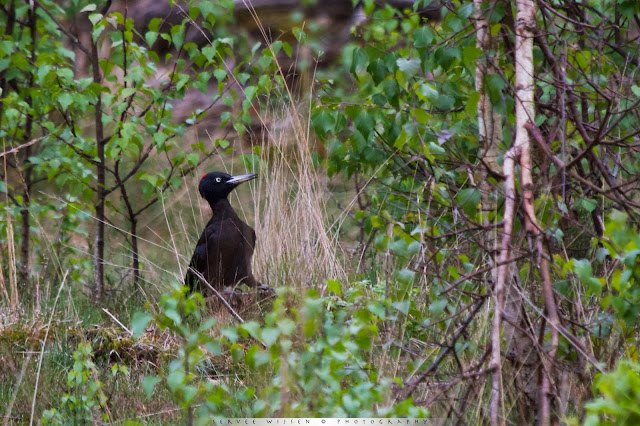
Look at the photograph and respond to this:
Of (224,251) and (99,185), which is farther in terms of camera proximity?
(99,185)

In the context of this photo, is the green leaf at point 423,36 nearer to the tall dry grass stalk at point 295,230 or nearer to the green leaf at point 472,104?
the green leaf at point 472,104

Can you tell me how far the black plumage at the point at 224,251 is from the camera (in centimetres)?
510

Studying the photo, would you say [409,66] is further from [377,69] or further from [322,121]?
[322,121]

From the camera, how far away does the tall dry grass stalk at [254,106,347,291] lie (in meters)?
4.48

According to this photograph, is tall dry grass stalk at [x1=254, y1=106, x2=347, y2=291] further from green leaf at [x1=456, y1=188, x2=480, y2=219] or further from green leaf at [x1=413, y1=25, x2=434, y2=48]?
green leaf at [x1=456, y1=188, x2=480, y2=219]


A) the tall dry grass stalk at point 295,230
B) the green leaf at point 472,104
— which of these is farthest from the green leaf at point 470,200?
the tall dry grass stalk at point 295,230

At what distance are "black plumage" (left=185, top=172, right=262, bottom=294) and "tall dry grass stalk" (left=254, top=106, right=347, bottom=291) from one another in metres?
0.11

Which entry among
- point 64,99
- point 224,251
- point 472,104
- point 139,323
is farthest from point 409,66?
point 224,251

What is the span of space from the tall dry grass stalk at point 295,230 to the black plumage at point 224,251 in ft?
0.37

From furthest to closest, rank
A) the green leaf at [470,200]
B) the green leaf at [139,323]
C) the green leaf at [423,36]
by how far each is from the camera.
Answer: the green leaf at [423,36] → the green leaf at [470,200] → the green leaf at [139,323]

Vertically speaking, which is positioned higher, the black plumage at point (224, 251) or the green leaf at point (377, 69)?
the green leaf at point (377, 69)

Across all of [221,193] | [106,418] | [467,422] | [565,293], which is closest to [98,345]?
[106,418]

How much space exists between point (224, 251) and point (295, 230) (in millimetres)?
704

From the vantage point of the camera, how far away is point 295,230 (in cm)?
478
